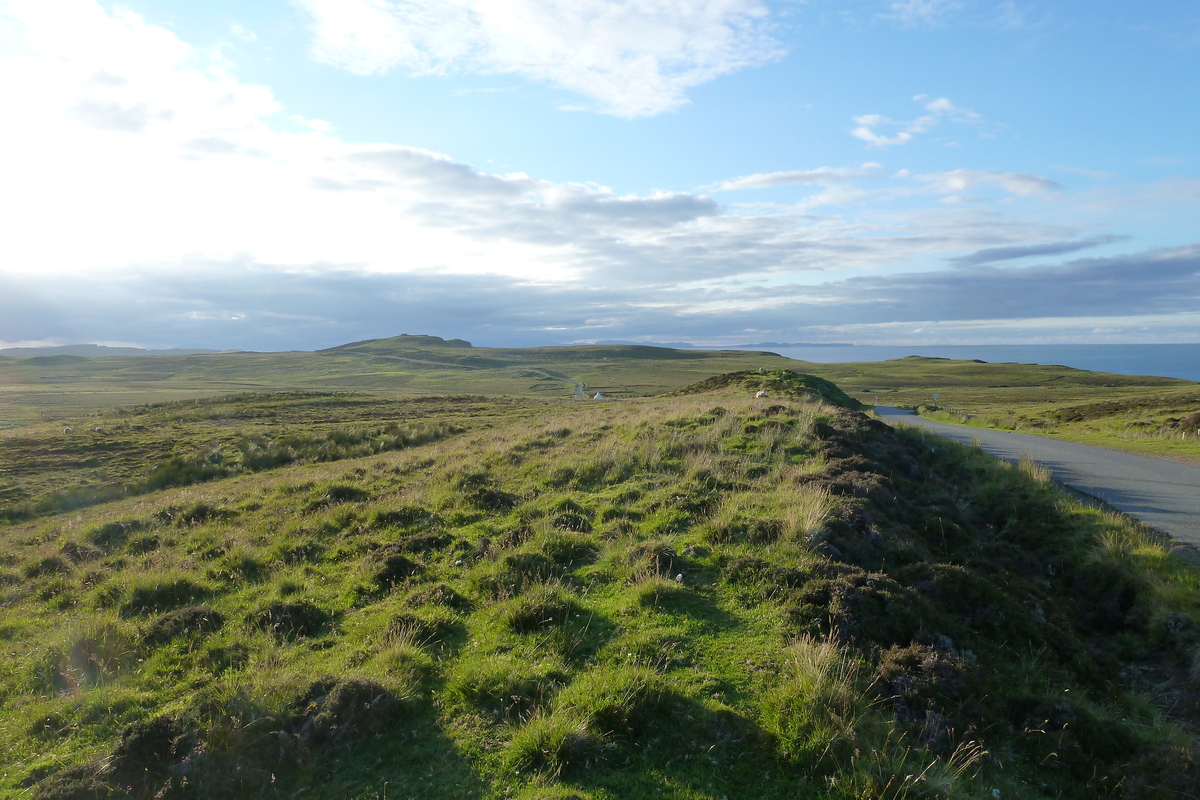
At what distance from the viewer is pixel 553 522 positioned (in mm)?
10391

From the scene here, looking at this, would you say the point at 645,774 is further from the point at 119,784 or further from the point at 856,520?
the point at 856,520

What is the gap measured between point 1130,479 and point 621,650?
16497 millimetres

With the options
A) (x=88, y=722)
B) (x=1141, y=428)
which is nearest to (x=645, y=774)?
(x=88, y=722)

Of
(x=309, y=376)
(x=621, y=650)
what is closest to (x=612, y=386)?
(x=309, y=376)

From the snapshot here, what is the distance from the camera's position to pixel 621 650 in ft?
20.6

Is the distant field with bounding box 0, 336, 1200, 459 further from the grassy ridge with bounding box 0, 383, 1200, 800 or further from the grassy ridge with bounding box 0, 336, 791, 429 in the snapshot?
the grassy ridge with bounding box 0, 383, 1200, 800

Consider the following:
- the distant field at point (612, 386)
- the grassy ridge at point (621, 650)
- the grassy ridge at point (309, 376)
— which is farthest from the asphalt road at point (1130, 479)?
the grassy ridge at point (309, 376)

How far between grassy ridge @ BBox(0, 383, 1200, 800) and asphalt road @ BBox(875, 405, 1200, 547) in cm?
151

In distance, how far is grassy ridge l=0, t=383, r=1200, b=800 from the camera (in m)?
4.89

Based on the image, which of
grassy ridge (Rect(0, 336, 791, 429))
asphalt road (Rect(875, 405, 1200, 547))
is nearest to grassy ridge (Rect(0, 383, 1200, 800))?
asphalt road (Rect(875, 405, 1200, 547))

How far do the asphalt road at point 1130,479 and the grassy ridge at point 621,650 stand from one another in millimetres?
1508

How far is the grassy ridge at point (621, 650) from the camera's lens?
4.89m

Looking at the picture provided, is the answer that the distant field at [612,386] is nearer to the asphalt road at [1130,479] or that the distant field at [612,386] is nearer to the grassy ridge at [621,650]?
the asphalt road at [1130,479]

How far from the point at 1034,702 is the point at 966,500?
8853 mm
